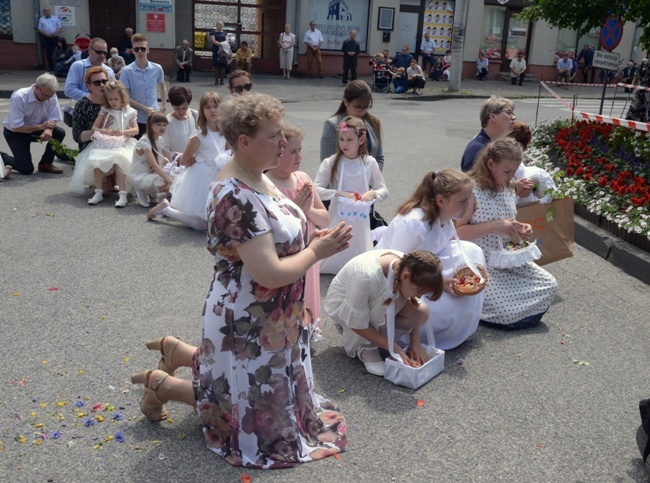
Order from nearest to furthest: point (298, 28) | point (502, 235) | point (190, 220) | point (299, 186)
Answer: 1. point (299, 186)
2. point (502, 235)
3. point (190, 220)
4. point (298, 28)

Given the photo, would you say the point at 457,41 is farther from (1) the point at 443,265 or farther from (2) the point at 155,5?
(1) the point at 443,265

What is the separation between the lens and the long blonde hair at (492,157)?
18.4ft

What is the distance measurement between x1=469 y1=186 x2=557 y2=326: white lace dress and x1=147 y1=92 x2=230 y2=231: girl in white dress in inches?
134

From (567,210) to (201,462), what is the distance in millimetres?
4061

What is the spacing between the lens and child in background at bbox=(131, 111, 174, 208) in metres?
8.76

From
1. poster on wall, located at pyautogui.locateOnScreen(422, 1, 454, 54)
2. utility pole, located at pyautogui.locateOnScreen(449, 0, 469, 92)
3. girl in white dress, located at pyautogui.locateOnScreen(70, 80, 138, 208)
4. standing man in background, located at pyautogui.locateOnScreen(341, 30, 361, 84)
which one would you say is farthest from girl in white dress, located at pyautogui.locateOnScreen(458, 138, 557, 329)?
poster on wall, located at pyautogui.locateOnScreen(422, 1, 454, 54)

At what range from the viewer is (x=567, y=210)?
6.31m

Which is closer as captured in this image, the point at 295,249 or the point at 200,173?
the point at 295,249

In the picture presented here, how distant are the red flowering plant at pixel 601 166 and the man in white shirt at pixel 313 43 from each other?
54.6 feet

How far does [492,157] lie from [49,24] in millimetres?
21005

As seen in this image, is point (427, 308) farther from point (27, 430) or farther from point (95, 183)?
point (95, 183)

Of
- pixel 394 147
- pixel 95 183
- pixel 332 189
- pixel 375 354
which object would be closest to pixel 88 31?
pixel 394 147

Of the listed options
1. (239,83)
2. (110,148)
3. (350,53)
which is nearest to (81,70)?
(110,148)

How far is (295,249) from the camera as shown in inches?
140
